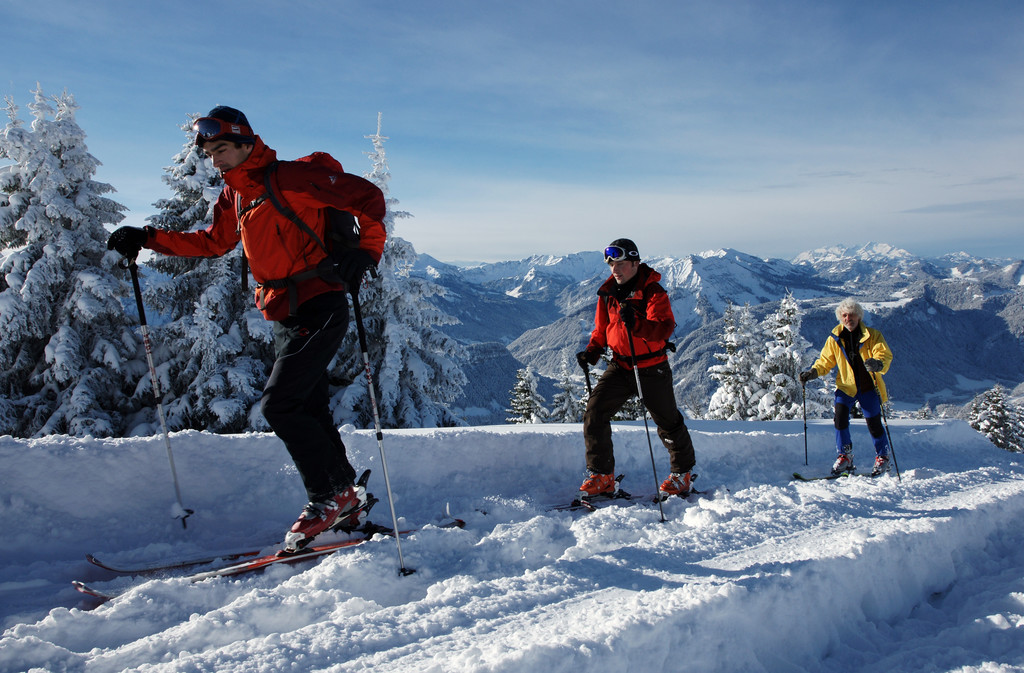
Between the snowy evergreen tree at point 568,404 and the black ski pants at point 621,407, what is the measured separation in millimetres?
24749

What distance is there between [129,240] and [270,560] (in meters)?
2.61

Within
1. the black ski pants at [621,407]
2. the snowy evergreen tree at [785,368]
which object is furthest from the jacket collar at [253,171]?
the snowy evergreen tree at [785,368]

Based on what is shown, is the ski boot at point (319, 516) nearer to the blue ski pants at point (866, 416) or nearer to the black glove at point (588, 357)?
the black glove at point (588, 357)

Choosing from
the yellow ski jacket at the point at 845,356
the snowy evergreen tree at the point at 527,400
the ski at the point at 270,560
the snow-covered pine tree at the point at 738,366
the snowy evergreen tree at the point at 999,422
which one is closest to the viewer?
the ski at the point at 270,560

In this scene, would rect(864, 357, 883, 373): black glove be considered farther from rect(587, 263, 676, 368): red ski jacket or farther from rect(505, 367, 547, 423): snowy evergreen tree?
rect(505, 367, 547, 423): snowy evergreen tree

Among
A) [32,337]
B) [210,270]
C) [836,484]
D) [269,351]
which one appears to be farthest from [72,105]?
[836,484]

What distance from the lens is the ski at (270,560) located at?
3.29 meters

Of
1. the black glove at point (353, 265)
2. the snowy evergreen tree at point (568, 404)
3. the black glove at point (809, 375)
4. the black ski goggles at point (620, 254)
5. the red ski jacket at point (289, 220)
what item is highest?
the red ski jacket at point (289, 220)

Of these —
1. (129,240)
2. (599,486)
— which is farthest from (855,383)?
(129,240)

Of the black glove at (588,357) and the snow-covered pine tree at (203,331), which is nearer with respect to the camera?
the black glove at (588,357)

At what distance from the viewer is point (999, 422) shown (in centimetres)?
3559

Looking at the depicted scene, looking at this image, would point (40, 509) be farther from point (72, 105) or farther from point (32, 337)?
point (72, 105)

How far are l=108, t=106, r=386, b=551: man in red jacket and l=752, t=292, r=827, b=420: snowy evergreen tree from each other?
24.5 m

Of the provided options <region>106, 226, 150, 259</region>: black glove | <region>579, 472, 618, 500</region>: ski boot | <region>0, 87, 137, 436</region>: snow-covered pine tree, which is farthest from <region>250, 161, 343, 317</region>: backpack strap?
<region>0, 87, 137, 436</region>: snow-covered pine tree
